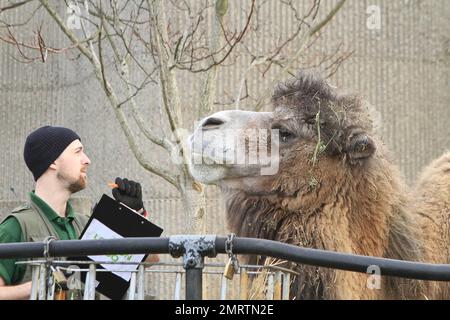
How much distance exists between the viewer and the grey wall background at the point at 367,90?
995 centimetres

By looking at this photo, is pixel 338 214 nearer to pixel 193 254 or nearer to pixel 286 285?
pixel 286 285

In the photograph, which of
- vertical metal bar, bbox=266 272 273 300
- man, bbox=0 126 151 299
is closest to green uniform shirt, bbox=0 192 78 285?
man, bbox=0 126 151 299

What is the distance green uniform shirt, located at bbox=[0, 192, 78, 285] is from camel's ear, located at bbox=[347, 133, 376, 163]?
57.6 inches

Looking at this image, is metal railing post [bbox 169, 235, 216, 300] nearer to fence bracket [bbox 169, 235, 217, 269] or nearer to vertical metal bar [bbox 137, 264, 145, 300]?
fence bracket [bbox 169, 235, 217, 269]

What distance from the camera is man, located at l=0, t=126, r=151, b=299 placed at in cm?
463

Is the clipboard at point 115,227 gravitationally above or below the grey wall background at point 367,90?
below

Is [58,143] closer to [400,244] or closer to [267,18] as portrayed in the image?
[400,244]

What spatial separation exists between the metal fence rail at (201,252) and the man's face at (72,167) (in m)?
1.78

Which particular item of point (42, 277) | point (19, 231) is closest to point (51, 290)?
point (42, 277)

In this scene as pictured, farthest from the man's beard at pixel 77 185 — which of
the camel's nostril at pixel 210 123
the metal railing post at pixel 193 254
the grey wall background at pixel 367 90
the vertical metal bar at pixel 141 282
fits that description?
the grey wall background at pixel 367 90

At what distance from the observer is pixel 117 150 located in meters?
10.2

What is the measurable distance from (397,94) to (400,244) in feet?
18.1

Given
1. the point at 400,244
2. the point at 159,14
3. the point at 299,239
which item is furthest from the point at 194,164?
the point at 159,14

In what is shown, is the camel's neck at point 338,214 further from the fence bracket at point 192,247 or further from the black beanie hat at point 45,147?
the fence bracket at point 192,247
